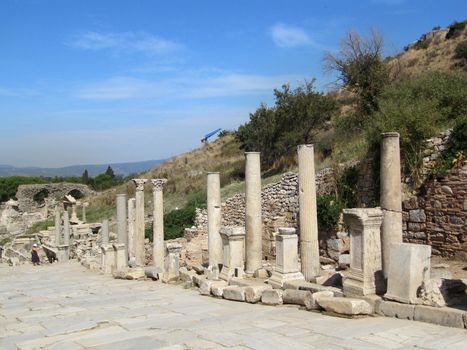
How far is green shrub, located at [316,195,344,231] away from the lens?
→ 18.1 meters

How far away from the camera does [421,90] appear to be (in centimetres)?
2009

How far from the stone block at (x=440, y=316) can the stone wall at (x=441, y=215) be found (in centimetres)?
754

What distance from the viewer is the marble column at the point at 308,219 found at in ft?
36.2

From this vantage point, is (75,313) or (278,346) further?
(75,313)

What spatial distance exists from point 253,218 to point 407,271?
541 cm

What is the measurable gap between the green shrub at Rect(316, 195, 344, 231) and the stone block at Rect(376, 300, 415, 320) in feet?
34.4

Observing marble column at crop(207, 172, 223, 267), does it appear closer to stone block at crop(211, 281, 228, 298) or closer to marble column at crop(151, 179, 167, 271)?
stone block at crop(211, 281, 228, 298)

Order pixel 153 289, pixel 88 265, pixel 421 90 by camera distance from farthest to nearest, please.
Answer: pixel 88 265 → pixel 421 90 → pixel 153 289

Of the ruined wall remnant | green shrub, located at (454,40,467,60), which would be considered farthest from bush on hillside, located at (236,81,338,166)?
the ruined wall remnant

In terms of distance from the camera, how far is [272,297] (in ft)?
30.2

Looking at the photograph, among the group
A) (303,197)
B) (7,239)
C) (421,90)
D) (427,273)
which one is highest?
(421,90)

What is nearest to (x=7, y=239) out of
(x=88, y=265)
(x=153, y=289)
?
(x=88, y=265)

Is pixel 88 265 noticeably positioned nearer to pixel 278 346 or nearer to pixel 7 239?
pixel 278 346

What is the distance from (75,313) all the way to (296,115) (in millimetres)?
25882
